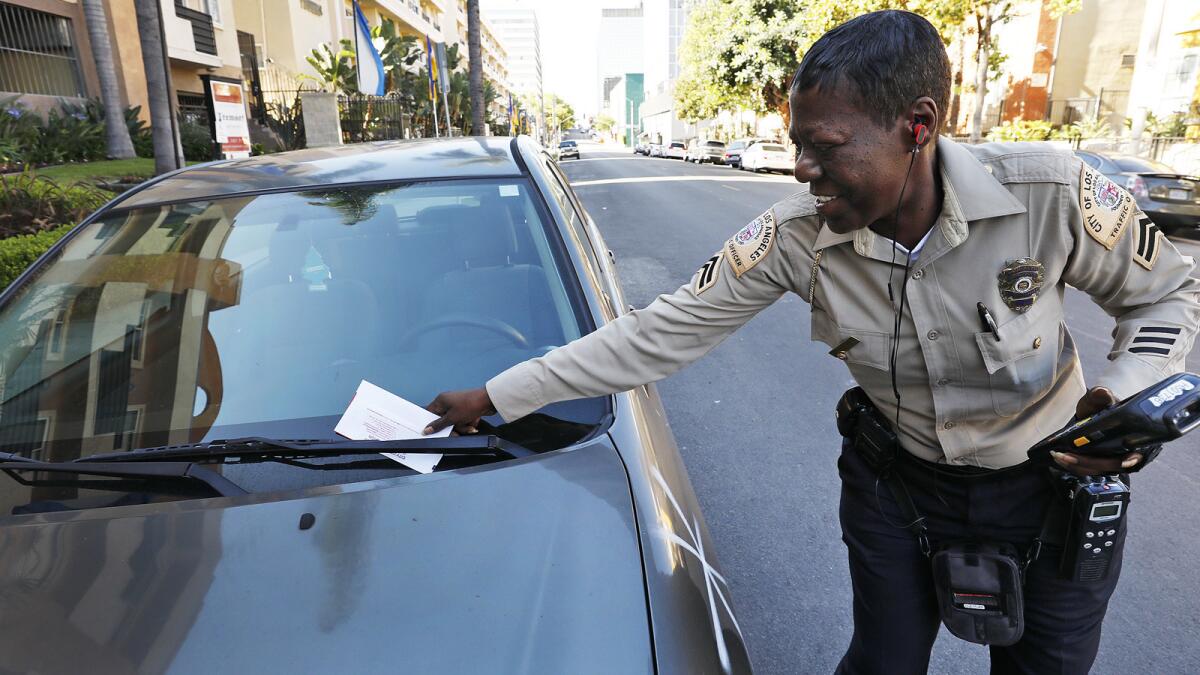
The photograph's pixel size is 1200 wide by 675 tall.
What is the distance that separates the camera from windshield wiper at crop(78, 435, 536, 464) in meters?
1.56

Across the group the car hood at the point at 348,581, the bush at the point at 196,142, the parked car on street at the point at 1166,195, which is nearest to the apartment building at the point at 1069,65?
the parked car on street at the point at 1166,195

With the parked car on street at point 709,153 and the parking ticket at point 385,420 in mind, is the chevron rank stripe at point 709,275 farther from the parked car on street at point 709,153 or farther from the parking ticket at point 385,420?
the parked car on street at point 709,153

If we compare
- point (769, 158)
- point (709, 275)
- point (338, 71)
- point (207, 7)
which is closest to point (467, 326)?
point (709, 275)

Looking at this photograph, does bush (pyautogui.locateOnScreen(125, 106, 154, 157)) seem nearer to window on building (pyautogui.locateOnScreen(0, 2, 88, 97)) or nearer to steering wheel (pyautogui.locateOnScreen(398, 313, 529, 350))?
window on building (pyautogui.locateOnScreen(0, 2, 88, 97))

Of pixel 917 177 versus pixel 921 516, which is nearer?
pixel 917 177

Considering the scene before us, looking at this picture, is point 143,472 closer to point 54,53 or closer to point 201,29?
point 54,53

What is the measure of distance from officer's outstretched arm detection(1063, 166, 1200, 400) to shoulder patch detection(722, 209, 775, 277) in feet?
1.75

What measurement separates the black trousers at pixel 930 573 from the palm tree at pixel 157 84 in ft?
31.4

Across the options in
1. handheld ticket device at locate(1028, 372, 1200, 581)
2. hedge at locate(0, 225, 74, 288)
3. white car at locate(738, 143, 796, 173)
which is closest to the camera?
handheld ticket device at locate(1028, 372, 1200, 581)

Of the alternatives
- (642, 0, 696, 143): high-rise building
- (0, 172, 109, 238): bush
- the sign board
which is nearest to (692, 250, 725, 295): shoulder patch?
(0, 172, 109, 238): bush

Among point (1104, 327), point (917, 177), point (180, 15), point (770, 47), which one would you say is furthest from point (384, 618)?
point (770, 47)

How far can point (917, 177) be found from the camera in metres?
1.33

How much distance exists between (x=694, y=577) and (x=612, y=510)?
0.20 m

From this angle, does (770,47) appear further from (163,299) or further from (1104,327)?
(163,299)
